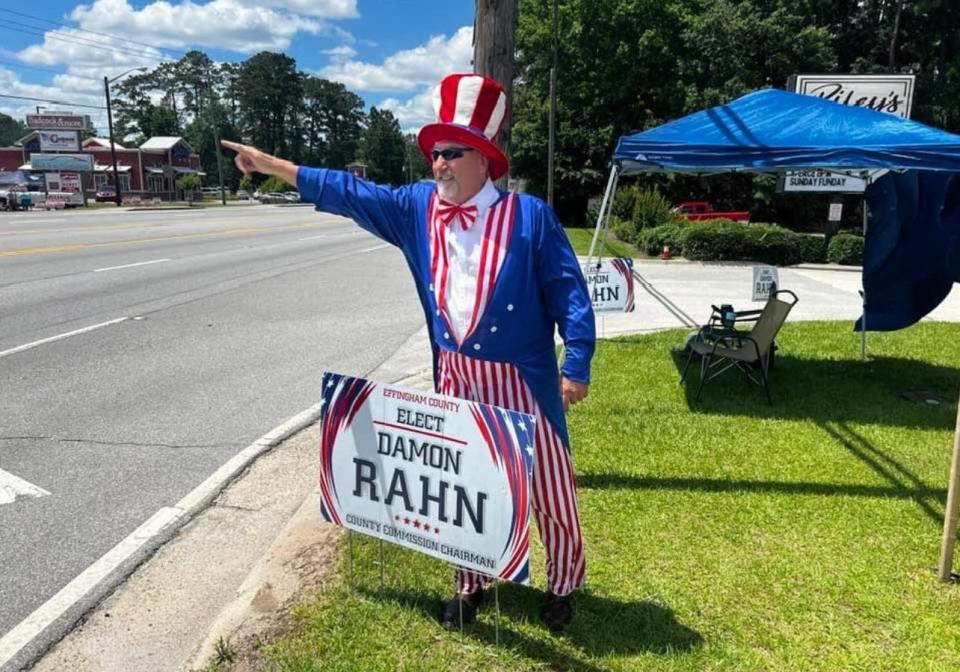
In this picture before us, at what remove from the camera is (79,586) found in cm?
307

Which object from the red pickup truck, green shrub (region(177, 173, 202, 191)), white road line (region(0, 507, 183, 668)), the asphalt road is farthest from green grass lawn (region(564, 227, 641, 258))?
green shrub (region(177, 173, 202, 191))

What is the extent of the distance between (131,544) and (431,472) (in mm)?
1897

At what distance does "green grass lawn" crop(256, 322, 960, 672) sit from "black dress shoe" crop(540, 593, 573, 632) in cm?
4

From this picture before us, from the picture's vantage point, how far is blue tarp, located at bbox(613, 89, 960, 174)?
4.74 meters

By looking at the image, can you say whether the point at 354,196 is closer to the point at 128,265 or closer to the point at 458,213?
the point at 458,213

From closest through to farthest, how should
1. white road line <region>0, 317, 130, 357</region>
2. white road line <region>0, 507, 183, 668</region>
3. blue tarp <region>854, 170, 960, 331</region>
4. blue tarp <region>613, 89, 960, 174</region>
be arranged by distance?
white road line <region>0, 507, 183, 668</region>
blue tarp <region>613, 89, 960, 174</region>
blue tarp <region>854, 170, 960, 331</region>
white road line <region>0, 317, 130, 357</region>

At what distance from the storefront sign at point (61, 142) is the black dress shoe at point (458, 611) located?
70627 millimetres

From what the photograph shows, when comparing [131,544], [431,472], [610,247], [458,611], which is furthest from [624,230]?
[431,472]

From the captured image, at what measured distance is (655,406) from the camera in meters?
5.54

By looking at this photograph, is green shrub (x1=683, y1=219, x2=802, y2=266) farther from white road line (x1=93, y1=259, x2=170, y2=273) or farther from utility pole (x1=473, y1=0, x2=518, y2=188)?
utility pole (x1=473, y1=0, x2=518, y2=188)

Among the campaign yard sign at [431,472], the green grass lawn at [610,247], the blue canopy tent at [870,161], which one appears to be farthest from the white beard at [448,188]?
the green grass lawn at [610,247]

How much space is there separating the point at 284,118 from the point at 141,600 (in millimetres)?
120443

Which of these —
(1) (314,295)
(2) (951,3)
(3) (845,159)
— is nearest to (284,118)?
(2) (951,3)

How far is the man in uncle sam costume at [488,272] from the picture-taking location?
2393 mm
